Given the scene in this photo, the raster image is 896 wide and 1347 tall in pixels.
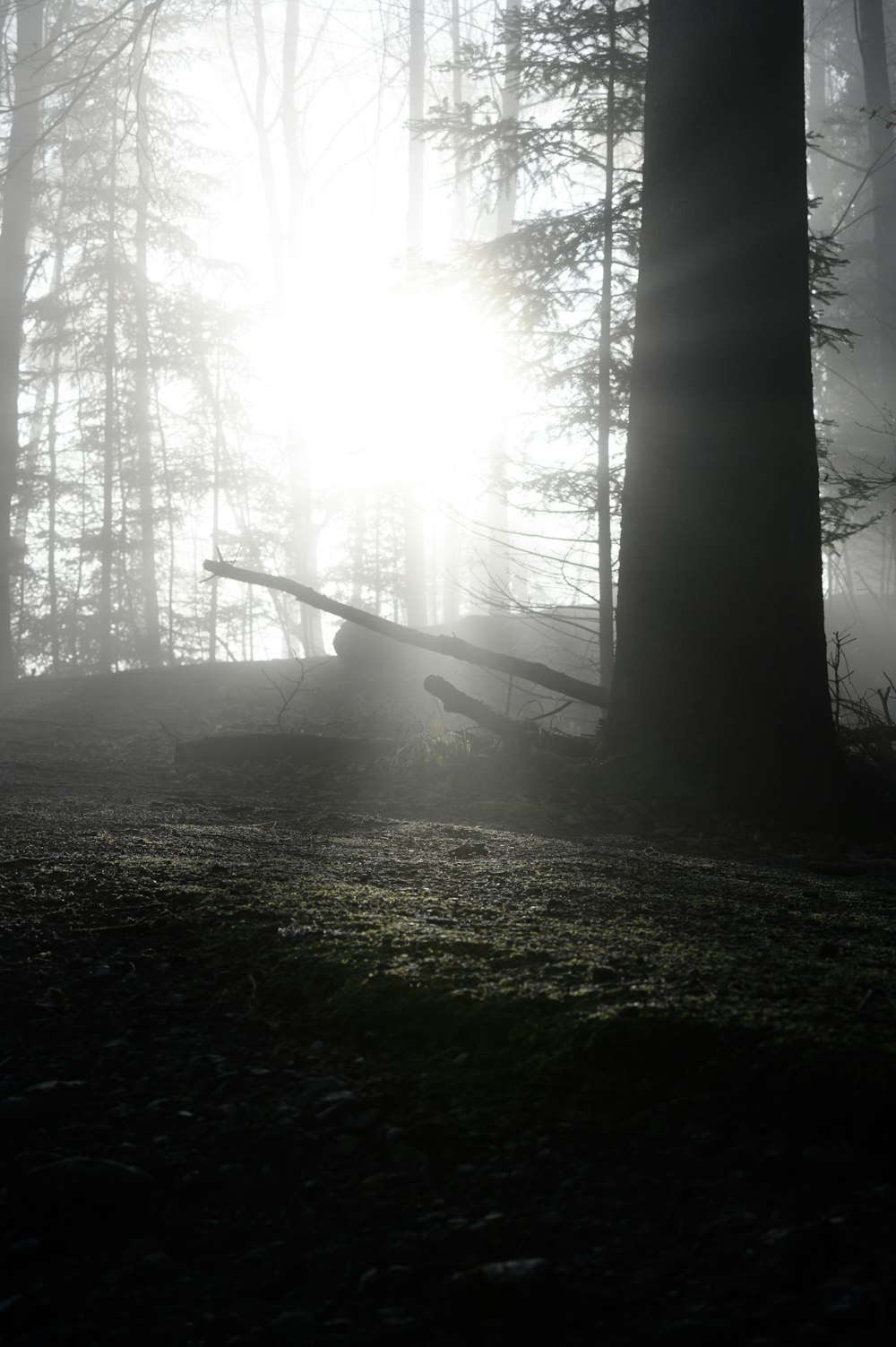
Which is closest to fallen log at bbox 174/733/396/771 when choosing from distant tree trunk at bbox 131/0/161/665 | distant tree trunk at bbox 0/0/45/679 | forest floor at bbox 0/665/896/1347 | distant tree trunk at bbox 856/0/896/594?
forest floor at bbox 0/665/896/1347

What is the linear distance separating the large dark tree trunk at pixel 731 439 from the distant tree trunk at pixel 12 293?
14.9 meters

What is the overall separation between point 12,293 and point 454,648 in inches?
593

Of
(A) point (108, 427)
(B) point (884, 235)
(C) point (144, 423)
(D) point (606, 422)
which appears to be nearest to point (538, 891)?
(D) point (606, 422)

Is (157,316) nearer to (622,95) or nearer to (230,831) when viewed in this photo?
(622,95)

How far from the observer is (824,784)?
4684 millimetres

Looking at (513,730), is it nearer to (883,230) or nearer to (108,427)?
(108,427)

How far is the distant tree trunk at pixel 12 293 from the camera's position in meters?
16.9

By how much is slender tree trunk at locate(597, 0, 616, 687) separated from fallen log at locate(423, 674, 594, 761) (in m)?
3.46

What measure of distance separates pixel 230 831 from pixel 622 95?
9.57 meters

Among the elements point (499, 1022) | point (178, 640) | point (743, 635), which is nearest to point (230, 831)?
point (499, 1022)

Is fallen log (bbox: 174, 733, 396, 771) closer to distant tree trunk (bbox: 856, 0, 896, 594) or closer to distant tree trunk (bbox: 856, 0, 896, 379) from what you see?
distant tree trunk (bbox: 856, 0, 896, 594)

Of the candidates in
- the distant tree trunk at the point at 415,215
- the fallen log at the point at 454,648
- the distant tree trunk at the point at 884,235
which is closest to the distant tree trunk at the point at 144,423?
the distant tree trunk at the point at 415,215

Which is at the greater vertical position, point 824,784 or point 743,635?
point 743,635

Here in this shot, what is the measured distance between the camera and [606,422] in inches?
394
